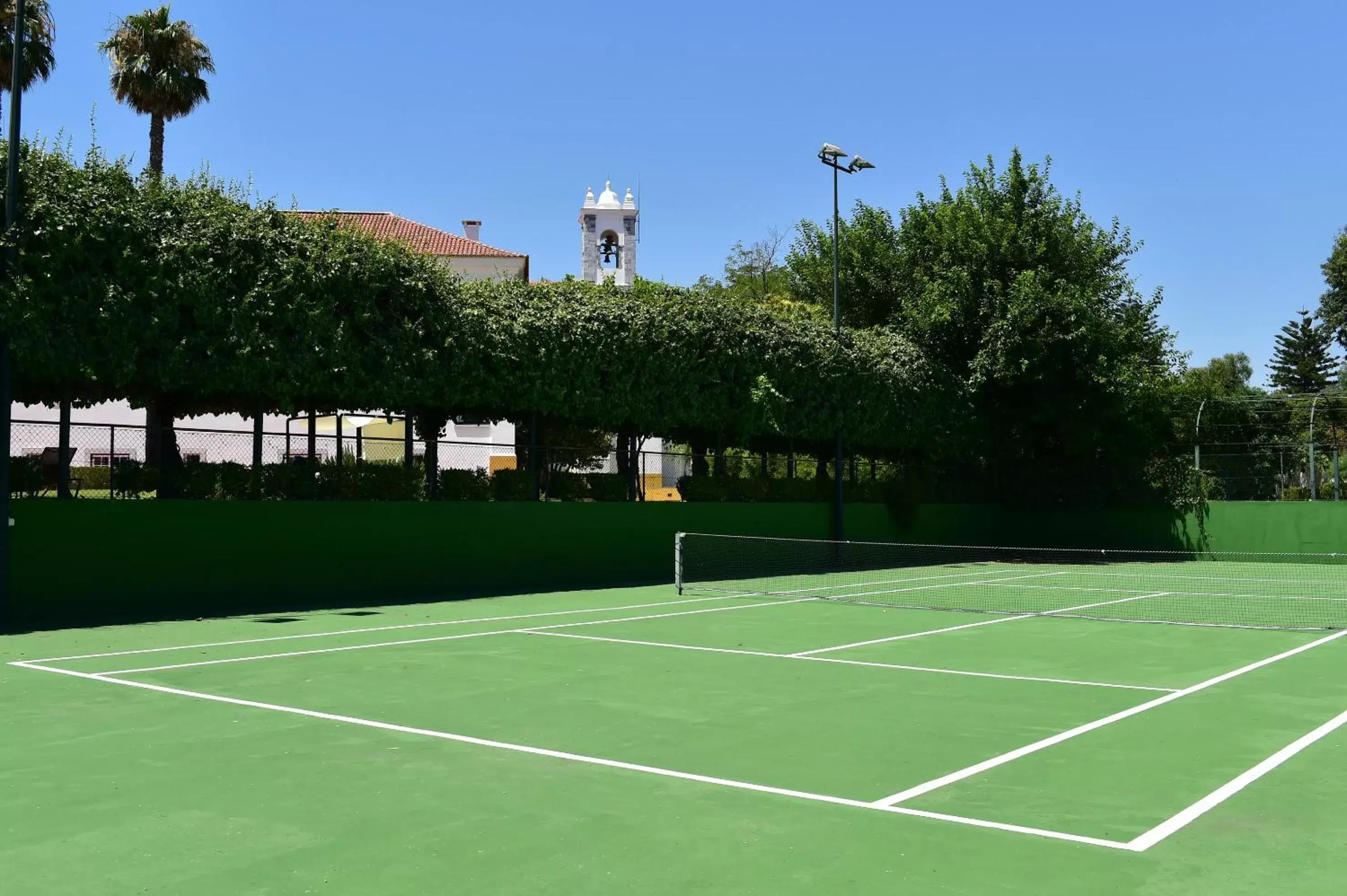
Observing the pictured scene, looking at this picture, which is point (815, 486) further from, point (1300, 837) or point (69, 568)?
point (1300, 837)

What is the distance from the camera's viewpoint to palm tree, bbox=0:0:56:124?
2970 centimetres

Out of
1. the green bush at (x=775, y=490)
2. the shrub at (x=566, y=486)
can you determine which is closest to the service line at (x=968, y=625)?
the green bush at (x=775, y=490)

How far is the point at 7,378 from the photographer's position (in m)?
16.3

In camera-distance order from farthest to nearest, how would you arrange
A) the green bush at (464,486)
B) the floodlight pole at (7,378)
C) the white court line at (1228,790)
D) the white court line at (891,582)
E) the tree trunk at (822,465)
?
the tree trunk at (822,465) → the green bush at (464,486) → the white court line at (891,582) → the floodlight pole at (7,378) → the white court line at (1228,790)

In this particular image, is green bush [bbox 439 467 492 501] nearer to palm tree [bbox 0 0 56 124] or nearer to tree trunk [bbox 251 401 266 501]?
tree trunk [bbox 251 401 266 501]

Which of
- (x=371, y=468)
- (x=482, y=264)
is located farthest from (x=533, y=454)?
(x=482, y=264)

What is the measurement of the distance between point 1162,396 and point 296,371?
30.0 m

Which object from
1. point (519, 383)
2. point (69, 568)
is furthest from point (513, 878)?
point (519, 383)

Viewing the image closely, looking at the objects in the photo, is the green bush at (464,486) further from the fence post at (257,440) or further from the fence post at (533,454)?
the fence post at (257,440)

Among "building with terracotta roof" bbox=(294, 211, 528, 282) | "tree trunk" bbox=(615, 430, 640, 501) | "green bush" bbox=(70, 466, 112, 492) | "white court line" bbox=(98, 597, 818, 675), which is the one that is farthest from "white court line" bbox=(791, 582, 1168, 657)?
"building with terracotta roof" bbox=(294, 211, 528, 282)

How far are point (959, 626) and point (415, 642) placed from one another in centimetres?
749

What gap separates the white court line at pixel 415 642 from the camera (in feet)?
40.6

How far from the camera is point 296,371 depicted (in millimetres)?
20125

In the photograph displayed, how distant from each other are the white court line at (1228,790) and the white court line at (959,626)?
559 cm
